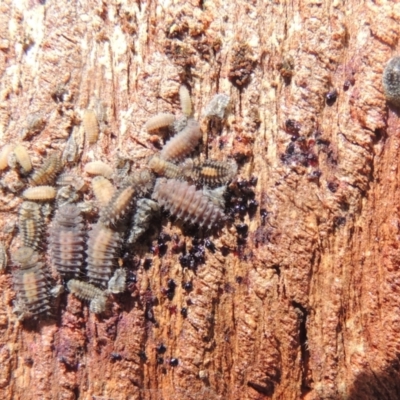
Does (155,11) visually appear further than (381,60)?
Yes

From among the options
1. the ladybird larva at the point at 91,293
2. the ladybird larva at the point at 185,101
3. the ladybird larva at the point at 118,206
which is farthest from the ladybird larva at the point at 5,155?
the ladybird larva at the point at 185,101

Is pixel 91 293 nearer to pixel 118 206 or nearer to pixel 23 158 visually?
pixel 118 206

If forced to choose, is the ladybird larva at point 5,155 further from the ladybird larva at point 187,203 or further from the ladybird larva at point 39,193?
the ladybird larva at point 187,203

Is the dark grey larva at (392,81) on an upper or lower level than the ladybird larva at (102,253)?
upper

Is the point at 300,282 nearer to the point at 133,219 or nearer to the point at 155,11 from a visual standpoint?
the point at 133,219

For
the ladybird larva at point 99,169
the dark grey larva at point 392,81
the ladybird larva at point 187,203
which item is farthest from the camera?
the ladybird larva at point 99,169

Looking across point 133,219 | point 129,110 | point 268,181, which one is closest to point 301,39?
point 268,181
